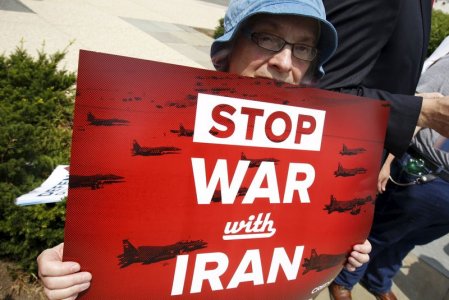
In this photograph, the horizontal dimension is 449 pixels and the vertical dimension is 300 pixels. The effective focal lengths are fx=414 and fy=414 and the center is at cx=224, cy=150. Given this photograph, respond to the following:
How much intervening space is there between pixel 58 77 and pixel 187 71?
2776 millimetres

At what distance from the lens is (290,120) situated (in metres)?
1.21

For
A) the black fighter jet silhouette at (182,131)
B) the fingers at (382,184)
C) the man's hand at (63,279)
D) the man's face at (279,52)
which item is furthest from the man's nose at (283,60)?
the fingers at (382,184)

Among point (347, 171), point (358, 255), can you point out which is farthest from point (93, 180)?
point (358, 255)

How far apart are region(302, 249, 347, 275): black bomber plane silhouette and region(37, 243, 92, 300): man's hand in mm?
691

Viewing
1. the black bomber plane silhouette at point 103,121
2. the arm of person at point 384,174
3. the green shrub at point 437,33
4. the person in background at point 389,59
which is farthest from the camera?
the green shrub at point 437,33

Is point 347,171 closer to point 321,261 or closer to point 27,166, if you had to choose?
point 321,261

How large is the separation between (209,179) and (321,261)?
541mm

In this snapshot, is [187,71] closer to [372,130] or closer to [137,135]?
→ [137,135]

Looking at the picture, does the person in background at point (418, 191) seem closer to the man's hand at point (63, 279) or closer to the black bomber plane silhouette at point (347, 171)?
the black bomber plane silhouette at point (347, 171)

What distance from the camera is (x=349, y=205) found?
1.39 m

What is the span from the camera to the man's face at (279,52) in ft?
4.23

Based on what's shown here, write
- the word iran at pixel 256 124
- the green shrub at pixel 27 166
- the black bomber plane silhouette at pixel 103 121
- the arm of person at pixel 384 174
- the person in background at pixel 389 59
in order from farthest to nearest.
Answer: the arm of person at pixel 384 174, the green shrub at pixel 27 166, the person in background at pixel 389 59, the word iran at pixel 256 124, the black bomber plane silhouette at pixel 103 121

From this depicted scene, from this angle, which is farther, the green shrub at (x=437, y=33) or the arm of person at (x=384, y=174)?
the green shrub at (x=437, y=33)

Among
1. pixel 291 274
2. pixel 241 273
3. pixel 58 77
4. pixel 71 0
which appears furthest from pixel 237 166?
pixel 71 0
